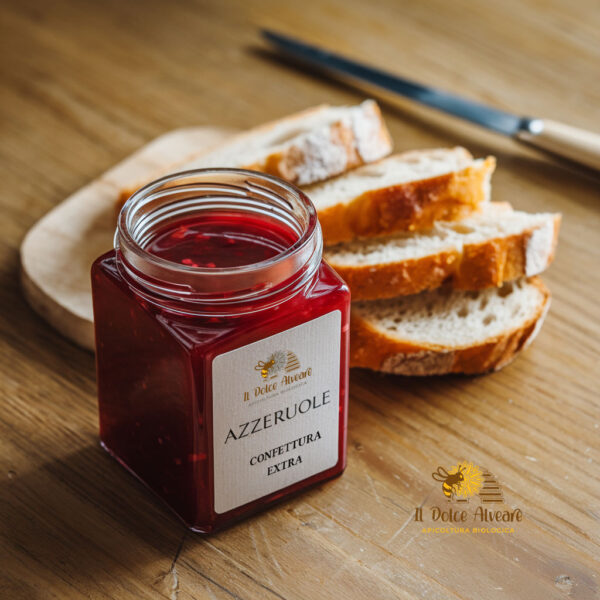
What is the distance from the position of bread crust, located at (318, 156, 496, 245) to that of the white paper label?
0.47 m

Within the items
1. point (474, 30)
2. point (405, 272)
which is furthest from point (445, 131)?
point (405, 272)

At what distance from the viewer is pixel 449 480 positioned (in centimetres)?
164

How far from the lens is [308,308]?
54.5 inches

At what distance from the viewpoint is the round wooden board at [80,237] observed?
6.22ft

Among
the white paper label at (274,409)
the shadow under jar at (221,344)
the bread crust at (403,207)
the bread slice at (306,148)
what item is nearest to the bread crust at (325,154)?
the bread slice at (306,148)

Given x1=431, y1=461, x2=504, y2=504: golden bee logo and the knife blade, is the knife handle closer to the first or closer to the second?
the knife blade

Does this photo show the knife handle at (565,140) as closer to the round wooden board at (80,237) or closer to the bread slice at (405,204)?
the bread slice at (405,204)

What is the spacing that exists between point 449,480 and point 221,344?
0.55 meters

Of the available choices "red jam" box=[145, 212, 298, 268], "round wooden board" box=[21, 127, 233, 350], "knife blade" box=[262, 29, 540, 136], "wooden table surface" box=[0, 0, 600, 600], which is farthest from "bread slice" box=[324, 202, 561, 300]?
"knife blade" box=[262, 29, 540, 136]

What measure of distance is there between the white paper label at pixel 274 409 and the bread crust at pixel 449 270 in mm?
337

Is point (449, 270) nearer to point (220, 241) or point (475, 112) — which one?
point (220, 241)

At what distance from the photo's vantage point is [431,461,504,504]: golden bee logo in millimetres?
1606

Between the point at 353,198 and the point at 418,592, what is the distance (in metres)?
0.79

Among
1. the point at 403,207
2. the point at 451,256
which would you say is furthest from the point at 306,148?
the point at 451,256
